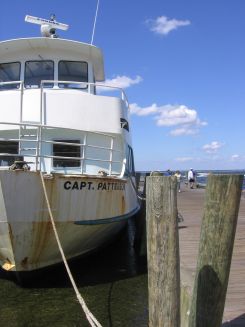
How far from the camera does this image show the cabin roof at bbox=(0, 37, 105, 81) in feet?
35.0

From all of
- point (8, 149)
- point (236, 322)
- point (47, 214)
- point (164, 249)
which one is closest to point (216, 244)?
point (164, 249)

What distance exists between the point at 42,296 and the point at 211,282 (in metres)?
4.27

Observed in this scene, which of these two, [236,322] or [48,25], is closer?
[236,322]

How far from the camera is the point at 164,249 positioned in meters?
3.75

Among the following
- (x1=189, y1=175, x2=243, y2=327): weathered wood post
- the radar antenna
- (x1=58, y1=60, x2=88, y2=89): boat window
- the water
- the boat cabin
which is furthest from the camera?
the radar antenna

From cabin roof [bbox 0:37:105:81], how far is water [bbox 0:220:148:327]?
5198mm

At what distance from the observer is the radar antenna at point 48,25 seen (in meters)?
12.2

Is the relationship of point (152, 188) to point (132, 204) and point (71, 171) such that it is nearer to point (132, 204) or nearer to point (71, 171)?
point (71, 171)

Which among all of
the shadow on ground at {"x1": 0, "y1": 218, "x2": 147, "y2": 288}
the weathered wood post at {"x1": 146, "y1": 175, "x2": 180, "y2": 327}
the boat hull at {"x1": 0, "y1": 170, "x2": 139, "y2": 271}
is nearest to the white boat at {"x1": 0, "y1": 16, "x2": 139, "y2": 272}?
the boat hull at {"x1": 0, "y1": 170, "x2": 139, "y2": 271}

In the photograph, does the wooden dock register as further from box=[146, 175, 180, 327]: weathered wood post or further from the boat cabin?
the boat cabin

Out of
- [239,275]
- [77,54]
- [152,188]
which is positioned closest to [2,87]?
[77,54]

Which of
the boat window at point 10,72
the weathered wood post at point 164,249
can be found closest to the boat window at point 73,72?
the boat window at point 10,72

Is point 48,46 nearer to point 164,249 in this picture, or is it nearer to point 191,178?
point 164,249

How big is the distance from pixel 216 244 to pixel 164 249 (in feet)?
2.20
